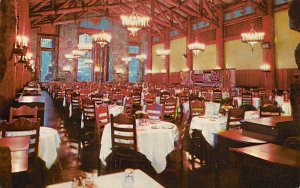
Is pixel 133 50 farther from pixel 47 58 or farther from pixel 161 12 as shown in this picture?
pixel 47 58

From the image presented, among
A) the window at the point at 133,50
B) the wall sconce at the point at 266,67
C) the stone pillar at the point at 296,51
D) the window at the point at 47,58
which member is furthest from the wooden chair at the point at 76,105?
the window at the point at 133,50

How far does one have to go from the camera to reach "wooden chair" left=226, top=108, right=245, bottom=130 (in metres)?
3.99

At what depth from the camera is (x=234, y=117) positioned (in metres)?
4.13

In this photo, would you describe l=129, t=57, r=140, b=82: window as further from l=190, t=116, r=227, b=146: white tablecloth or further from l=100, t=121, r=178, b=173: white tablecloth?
l=100, t=121, r=178, b=173: white tablecloth

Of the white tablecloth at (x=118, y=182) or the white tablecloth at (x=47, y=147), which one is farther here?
the white tablecloth at (x=47, y=147)

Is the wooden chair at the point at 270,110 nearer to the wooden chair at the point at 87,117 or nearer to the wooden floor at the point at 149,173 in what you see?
the wooden floor at the point at 149,173

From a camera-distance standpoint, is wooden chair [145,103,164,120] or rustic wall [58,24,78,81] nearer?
wooden chair [145,103,164,120]

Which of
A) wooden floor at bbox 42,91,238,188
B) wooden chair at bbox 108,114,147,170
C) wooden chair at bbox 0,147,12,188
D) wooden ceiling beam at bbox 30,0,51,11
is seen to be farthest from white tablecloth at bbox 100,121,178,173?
wooden ceiling beam at bbox 30,0,51,11

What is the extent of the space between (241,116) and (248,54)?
32.2ft

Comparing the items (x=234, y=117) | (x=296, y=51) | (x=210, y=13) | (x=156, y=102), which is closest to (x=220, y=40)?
(x=210, y=13)

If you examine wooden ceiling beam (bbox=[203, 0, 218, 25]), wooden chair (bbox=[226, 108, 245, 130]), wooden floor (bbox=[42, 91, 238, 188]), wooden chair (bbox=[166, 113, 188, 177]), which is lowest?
wooden floor (bbox=[42, 91, 238, 188])

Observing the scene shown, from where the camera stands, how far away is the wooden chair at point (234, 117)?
13.1 feet

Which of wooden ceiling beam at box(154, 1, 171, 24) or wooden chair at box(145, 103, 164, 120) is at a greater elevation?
wooden ceiling beam at box(154, 1, 171, 24)

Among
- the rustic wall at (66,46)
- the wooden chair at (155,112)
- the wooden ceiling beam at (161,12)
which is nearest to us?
the wooden chair at (155,112)
